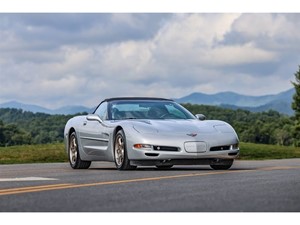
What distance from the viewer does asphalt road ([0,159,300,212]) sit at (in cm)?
834

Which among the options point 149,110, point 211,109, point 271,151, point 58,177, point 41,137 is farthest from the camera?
point 211,109

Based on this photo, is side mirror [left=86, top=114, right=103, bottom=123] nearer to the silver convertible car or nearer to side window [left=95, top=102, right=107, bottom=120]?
the silver convertible car

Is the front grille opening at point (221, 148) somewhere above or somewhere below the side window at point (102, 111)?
below

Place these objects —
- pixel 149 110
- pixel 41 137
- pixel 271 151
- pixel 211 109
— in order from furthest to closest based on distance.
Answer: pixel 211 109 < pixel 41 137 < pixel 271 151 < pixel 149 110

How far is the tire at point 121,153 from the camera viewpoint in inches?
598

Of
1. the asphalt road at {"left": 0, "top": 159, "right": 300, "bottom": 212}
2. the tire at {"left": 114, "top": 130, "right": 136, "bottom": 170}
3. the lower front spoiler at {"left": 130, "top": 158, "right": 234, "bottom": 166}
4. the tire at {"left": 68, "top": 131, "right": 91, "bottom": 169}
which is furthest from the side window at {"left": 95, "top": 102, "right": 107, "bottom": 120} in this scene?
the asphalt road at {"left": 0, "top": 159, "right": 300, "bottom": 212}

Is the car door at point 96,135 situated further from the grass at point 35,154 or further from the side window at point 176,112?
the grass at point 35,154

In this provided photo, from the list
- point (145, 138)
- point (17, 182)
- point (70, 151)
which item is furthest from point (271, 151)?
point (17, 182)

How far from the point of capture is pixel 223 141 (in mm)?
15133

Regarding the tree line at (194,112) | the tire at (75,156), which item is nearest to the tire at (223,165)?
the tire at (75,156)

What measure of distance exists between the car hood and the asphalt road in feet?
5.24

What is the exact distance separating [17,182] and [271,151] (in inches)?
956
